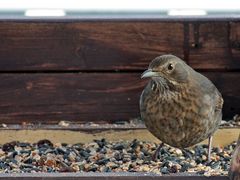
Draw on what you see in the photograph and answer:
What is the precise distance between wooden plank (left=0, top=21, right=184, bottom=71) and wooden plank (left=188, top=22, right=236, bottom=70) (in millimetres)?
100

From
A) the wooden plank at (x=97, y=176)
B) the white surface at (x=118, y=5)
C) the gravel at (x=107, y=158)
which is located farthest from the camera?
the white surface at (x=118, y=5)

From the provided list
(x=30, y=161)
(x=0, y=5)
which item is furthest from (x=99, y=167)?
(x=0, y=5)

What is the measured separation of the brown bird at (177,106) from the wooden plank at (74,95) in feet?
1.45

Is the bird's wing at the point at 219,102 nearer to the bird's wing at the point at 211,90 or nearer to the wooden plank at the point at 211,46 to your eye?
the bird's wing at the point at 211,90

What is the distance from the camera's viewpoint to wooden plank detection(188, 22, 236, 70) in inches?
330

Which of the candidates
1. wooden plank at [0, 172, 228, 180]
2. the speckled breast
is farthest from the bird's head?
wooden plank at [0, 172, 228, 180]

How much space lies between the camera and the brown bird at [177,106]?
25.7 feet

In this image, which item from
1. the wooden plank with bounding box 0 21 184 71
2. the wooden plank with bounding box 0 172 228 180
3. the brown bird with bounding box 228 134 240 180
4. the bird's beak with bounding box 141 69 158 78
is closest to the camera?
the brown bird with bounding box 228 134 240 180

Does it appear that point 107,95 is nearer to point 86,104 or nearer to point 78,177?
point 86,104

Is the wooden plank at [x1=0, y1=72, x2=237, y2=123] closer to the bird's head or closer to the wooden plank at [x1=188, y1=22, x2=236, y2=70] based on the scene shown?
the wooden plank at [x1=188, y1=22, x2=236, y2=70]

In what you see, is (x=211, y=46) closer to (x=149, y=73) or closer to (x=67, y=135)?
(x=149, y=73)

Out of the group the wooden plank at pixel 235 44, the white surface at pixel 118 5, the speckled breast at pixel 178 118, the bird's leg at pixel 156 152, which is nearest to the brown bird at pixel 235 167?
the bird's leg at pixel 156 152

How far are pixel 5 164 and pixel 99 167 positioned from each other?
0.60 m

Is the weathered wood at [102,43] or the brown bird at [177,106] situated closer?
the brown bird at [177,106]
